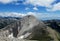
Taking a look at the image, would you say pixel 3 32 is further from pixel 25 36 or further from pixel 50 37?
pixel 50 37

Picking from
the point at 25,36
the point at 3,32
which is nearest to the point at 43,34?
the point at 25,36

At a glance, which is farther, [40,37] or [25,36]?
[40,37]

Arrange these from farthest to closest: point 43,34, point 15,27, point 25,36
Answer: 1. point 43,34
2. point 15,27
3. point 25,36

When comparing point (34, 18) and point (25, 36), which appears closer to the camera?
point (25, 36)

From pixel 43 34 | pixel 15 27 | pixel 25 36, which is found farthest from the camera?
pixel 43 34

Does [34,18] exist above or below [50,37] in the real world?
above

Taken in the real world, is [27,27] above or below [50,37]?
above

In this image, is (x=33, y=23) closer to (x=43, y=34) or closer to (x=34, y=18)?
(x=34, y=18)

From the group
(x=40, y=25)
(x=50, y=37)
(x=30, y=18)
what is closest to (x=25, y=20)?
(x=30, y=18)
